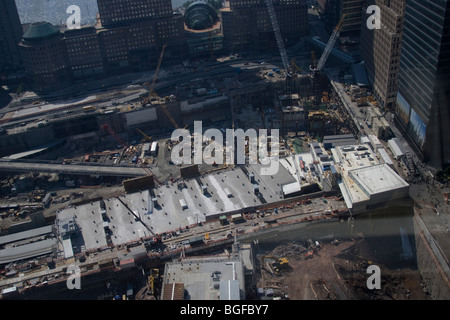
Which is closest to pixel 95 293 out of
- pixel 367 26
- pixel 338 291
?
pixel 338 291

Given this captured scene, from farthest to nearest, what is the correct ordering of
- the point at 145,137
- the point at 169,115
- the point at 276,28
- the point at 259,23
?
1. the point at 259,23
2. the point at 276,28
3. the point at 169,115
4. the point at 145,137

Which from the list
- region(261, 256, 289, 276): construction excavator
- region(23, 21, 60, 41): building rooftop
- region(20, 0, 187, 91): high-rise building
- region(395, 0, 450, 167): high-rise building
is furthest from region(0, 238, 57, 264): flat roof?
region(23, 21, 60, 41): building rooftop

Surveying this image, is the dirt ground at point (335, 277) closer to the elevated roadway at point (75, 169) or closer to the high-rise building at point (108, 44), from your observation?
the elevated roadway at point (75, 169)

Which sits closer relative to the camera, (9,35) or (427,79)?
(427,79)

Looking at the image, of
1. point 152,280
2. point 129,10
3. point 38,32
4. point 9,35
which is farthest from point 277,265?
point 9,35

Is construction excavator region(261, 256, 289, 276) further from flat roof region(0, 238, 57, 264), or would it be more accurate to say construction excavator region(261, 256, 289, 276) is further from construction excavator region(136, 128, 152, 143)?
construction excavator region(136, 128, 152, 143)

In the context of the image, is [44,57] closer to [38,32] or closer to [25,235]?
[38,32]

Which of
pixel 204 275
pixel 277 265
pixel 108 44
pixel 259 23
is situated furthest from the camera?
pixel 259 23
